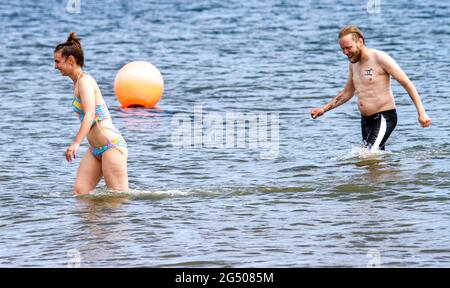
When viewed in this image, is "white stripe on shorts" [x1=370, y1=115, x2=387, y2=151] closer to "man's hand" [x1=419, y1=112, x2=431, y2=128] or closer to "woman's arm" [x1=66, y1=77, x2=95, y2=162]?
"man's hand" [x1=419, y1=112, x2=431, y2=128]

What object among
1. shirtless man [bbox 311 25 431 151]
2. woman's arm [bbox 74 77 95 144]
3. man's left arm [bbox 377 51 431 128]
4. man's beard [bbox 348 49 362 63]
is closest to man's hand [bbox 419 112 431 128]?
man's left arm [bbox 377 51 431 128]

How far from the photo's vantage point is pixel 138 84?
1830 centimetres

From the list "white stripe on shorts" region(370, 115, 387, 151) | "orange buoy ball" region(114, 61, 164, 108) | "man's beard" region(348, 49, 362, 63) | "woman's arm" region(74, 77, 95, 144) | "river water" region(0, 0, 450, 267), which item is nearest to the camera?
"river water" region(0, 0, 450, 267)

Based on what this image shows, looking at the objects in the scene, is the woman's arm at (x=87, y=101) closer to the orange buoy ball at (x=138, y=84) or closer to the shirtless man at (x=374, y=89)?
the shirtless man at (x=374, y=89)

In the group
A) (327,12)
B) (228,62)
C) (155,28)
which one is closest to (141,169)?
(228,62)

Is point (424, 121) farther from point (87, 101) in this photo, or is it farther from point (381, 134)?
point (87, 101)

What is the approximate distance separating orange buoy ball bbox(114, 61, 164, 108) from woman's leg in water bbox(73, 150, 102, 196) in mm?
7121

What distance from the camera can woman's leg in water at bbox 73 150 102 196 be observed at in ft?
35.9

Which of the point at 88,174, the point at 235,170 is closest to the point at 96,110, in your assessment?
the point at 88,174

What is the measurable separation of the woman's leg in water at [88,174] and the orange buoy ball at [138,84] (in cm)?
712

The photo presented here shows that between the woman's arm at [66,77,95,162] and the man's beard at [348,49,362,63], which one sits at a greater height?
the man's beard at [348,49,362,63]

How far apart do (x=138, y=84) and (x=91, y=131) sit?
751 cm

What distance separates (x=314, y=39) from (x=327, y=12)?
7425 mm

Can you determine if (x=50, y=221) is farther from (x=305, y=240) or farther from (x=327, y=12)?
(x=327, y=12)
